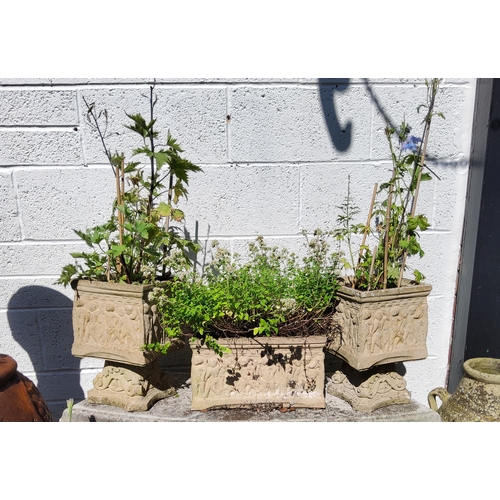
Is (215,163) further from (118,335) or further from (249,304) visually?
(118,335)

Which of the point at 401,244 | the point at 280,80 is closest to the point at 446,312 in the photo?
the point at 401,244

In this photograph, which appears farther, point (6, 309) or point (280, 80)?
point (6, 309)

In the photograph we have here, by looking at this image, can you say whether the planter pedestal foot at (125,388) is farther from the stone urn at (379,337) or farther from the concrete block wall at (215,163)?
the stone urn at (379,337)

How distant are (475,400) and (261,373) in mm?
860

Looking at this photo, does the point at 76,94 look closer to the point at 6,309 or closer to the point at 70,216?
the point at 70,216

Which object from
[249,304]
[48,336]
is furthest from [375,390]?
[48,336]

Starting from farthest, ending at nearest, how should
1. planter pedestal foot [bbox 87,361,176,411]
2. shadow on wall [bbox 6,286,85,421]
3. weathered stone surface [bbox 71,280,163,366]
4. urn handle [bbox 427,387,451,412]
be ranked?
shadow on wall [bbox 6,286,85,421] → urn handle [bbox 427,387,451,412] → planter pedestal foot [bbox 87,361,176,411] → weathered stone surface [bbox 71,280,163,366]

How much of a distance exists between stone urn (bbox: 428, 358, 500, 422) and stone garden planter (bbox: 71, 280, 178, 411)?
3.91 ft

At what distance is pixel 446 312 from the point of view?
2049mm

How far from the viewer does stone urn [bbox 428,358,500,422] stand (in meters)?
1.60

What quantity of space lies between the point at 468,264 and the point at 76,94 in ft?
6.35

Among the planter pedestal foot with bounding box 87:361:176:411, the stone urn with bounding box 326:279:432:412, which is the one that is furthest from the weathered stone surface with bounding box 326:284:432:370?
the planter pedestal foot with bounding box 87:361:176:411

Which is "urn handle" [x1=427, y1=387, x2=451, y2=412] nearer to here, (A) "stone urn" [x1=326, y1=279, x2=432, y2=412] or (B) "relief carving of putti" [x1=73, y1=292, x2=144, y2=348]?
(A) "stone urn" [x1=326, y1=279, x2=432, y2=412]

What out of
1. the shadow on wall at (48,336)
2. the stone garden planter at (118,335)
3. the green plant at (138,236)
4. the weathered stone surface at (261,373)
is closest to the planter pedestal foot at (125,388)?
the stone garden planter at (118,335)
